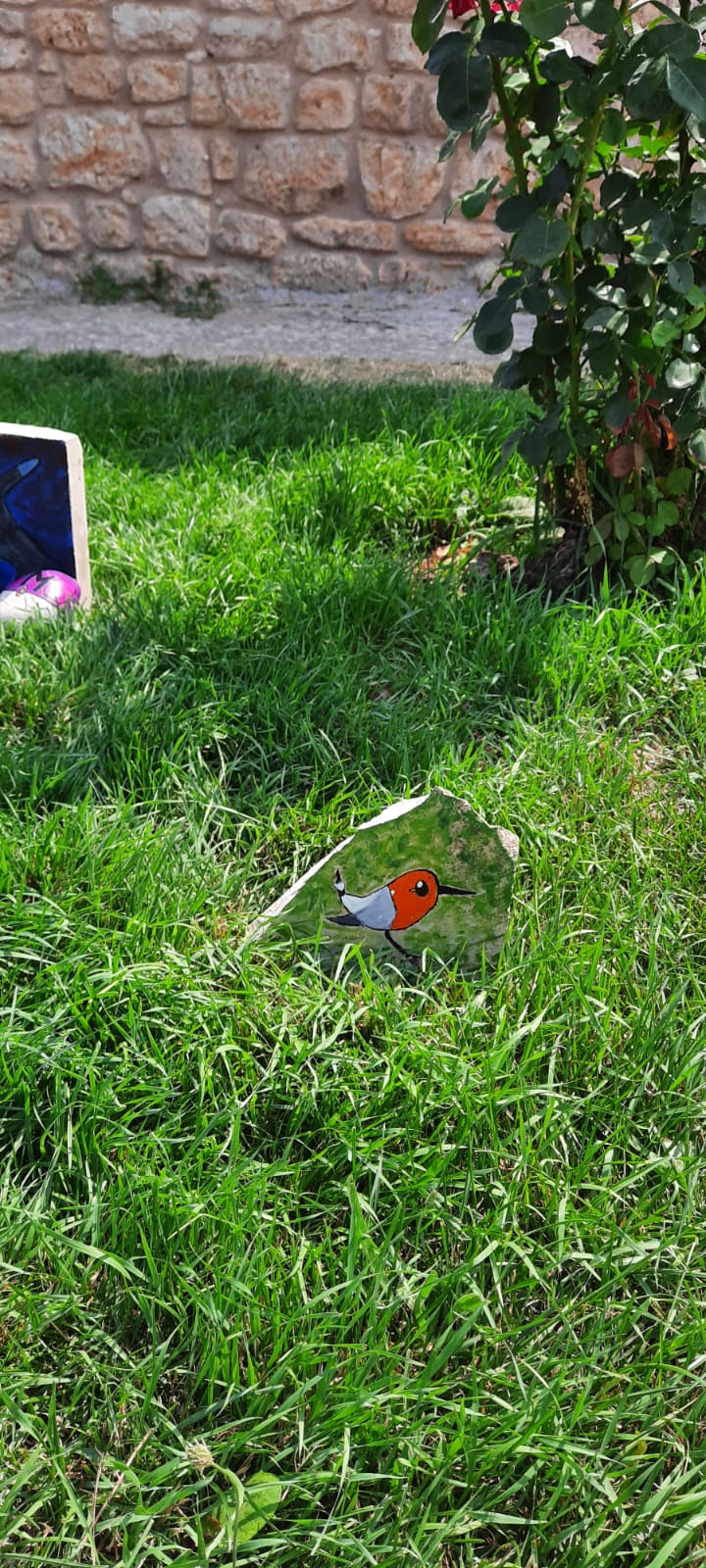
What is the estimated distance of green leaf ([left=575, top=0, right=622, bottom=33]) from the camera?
1.80 meters

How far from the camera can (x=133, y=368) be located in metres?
4.07

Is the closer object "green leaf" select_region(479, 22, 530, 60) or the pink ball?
"green leaf" select_region(479, 22, 530, 60)

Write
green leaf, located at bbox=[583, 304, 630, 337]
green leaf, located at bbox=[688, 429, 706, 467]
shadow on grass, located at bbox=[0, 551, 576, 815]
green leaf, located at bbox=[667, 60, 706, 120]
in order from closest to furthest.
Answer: green leaf, located at bbox=[667, 60, 706, 120] → shadow on grass, located at bbox=[0, 551, 576, 815] → green leaf, located at bbox=[583, 304, 630, 337] → green leaf, located at bbox=[688, 429, 706, 467]

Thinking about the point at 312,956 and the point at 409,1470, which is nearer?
the point at 409,1470

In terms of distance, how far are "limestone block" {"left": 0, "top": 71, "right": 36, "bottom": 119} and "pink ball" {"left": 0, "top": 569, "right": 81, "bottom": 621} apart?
3564 mm

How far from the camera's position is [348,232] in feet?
16.8

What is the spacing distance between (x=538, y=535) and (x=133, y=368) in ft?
7.40

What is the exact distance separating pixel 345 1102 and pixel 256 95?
479 centimetres

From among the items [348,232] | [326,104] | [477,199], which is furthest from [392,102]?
[477,199]

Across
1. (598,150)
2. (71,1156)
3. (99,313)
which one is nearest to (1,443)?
(598,150)

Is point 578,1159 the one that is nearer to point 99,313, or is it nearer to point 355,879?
point 355,879

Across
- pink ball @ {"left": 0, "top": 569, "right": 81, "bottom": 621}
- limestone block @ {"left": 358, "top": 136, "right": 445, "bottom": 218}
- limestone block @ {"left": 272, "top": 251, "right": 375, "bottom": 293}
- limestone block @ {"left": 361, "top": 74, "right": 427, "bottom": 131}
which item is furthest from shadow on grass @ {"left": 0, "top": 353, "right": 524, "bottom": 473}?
limestone block @ {"left": 361, "top": 74, "right": 427, "bottom": 131}

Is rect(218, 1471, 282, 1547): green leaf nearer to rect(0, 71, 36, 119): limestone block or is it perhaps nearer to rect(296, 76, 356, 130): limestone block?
rect(296, 76, 356, 130): limestone block

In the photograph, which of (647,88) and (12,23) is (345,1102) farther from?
(12,23)
